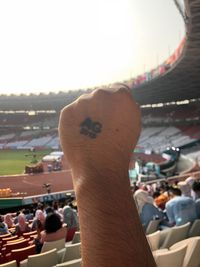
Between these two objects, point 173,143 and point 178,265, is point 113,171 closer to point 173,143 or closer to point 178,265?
point 178,265

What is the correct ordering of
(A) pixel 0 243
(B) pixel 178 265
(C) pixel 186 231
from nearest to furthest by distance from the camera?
(B) pixel 178 265 → (C) pixel 186 231 → (A) pixel 0 243

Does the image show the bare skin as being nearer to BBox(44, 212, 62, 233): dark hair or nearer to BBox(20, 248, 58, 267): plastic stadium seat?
BBox(20, 248, 58, 267): plastic stadium seat

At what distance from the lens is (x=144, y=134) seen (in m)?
52.4

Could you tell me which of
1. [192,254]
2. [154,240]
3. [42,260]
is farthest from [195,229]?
[42,260]

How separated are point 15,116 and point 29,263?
217 ft

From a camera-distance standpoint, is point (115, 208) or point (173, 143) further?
point (173, 143)

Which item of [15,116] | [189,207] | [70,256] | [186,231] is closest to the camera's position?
[70,256]

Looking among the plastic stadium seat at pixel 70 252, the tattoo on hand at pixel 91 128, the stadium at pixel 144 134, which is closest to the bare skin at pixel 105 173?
the tattoo on hand at pixel 91 128

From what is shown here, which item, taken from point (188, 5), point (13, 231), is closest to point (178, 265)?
point (13, 231)

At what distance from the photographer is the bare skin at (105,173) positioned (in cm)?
190

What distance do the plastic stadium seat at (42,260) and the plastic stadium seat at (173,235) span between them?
4.69 ft

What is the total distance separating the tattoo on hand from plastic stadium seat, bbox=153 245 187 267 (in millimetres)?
1924

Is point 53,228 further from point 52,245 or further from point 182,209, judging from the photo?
point 182,209

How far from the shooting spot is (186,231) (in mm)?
5293
